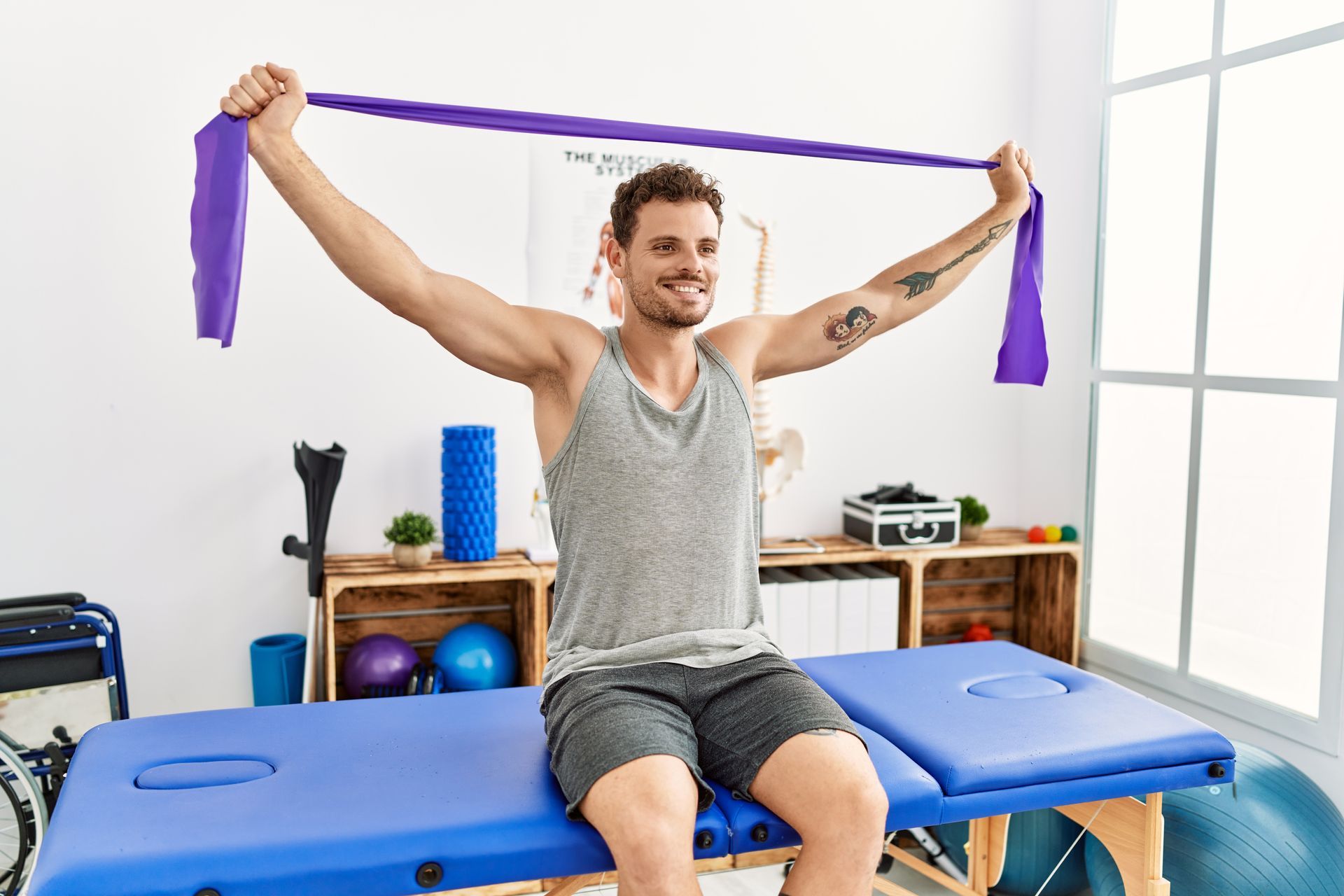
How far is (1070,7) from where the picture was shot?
330 centimetres

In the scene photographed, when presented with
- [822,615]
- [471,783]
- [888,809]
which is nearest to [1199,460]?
[822,615]

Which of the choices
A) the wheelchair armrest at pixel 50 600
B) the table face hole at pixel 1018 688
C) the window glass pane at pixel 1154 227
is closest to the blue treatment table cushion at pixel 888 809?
the table face hole at pixel 1018 688

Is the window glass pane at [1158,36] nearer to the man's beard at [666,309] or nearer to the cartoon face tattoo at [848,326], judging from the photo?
the cartoon face tattoo at [848,326]

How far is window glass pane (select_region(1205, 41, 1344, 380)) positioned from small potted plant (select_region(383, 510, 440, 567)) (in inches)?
84.1

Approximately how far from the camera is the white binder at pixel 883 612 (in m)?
3.05

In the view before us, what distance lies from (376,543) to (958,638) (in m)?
1.89

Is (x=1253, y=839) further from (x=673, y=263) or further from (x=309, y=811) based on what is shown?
(x=309, y=811)

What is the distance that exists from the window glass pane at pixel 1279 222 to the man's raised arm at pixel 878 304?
0.92 metres

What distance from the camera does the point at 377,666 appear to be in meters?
2.64

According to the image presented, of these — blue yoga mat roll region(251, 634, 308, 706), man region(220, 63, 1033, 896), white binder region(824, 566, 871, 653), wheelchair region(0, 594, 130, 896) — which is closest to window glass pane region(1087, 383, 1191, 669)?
white binder region(824, 566, 871, 653)

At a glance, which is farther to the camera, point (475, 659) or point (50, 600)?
point (475, 659)

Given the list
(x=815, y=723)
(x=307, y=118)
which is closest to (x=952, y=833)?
(x=815, y=723)

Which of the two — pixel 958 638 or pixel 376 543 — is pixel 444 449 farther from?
pixel 958 638

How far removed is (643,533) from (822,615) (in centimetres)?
141
